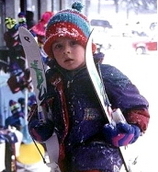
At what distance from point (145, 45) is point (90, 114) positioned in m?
0.78

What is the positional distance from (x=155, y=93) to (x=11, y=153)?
677 millimetres

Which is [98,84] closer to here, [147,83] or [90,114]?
[90,114]

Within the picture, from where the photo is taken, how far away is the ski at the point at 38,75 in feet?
2.65

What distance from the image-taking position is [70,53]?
77 cm

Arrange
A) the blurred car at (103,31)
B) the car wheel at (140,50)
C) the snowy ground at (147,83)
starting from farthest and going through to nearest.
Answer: the car wheel at (140,50) < the blurred car at (103,31) < the snowy ground at (147,83)

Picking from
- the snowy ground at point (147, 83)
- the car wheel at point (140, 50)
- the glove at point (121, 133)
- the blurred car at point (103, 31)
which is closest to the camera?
the glove at point (121, 133)

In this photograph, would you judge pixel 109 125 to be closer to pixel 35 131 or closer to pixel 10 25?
pixel 35 131

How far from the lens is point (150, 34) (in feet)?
4.87

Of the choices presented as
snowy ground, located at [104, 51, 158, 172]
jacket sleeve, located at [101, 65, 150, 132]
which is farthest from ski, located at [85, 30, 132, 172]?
snowy ground, located at [104, 51, 158, 172]

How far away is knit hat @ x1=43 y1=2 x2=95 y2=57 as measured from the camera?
755mm

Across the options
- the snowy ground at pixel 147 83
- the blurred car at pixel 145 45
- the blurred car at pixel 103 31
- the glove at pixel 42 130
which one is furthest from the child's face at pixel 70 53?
the blurred car at pixel 145 45

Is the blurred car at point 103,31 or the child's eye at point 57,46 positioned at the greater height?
the blurred car at point 103,31

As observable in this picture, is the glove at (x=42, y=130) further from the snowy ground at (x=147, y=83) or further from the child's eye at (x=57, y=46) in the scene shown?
the snowy ground at (x=147, y=83)

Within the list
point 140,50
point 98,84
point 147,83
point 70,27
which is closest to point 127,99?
point 98,84
